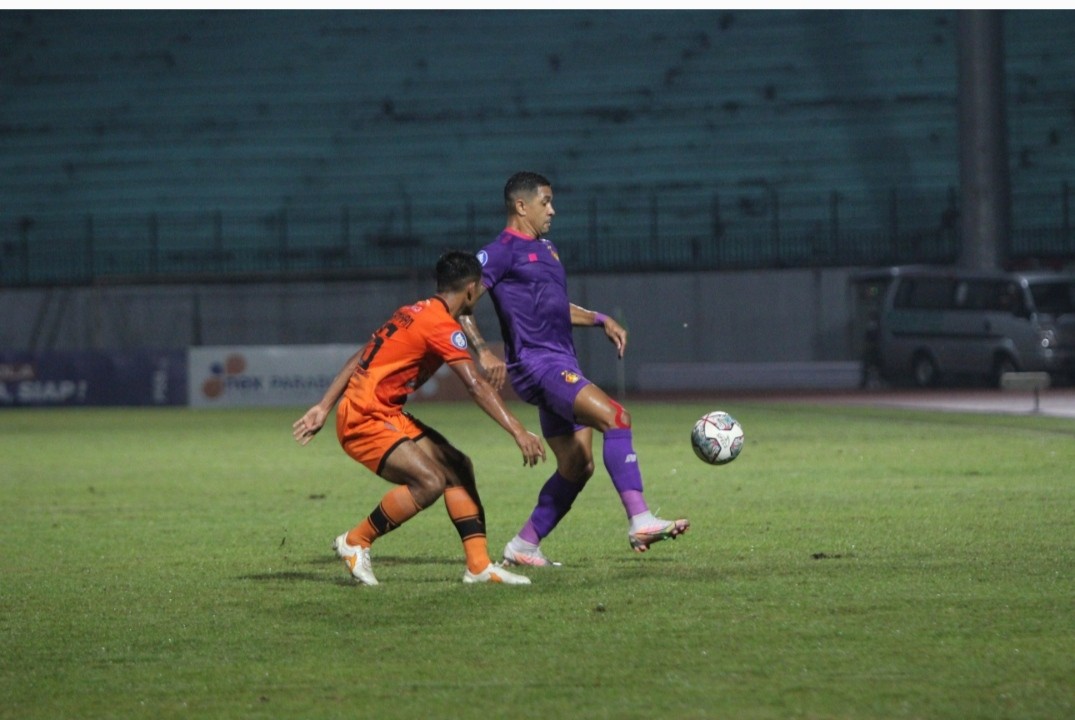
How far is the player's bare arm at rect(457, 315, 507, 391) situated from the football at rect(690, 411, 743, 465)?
4.61 ft

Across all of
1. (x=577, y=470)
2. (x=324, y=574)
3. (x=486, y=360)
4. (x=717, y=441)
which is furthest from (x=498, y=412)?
(x=717, y=441)

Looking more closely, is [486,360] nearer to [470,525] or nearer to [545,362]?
[545,362]

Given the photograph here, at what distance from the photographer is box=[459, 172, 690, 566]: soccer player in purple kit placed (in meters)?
7.88

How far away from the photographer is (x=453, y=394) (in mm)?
30219

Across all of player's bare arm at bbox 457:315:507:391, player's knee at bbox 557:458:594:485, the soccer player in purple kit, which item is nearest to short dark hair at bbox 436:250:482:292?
player's bare arm at bbox 457:315:507:391

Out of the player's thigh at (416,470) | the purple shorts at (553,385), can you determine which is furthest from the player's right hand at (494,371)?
the player's thigh at (416,470)

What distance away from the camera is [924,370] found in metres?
30.2

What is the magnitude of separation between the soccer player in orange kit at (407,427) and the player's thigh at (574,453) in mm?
665

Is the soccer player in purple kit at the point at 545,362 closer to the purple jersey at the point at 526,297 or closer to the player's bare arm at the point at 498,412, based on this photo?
the purple jersey at the point at 526,297

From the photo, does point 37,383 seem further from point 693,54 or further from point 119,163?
point 693,54

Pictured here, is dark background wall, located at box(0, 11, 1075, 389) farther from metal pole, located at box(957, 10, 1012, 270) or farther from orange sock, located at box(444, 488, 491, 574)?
orange sock, located at box(444, 488, 491, 574)

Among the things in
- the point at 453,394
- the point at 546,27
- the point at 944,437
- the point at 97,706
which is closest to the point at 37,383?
the point at 453,394

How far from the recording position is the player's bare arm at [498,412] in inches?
278

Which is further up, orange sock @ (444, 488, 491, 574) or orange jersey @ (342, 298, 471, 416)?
orange jersey @ (342, 298, 471, 416)
